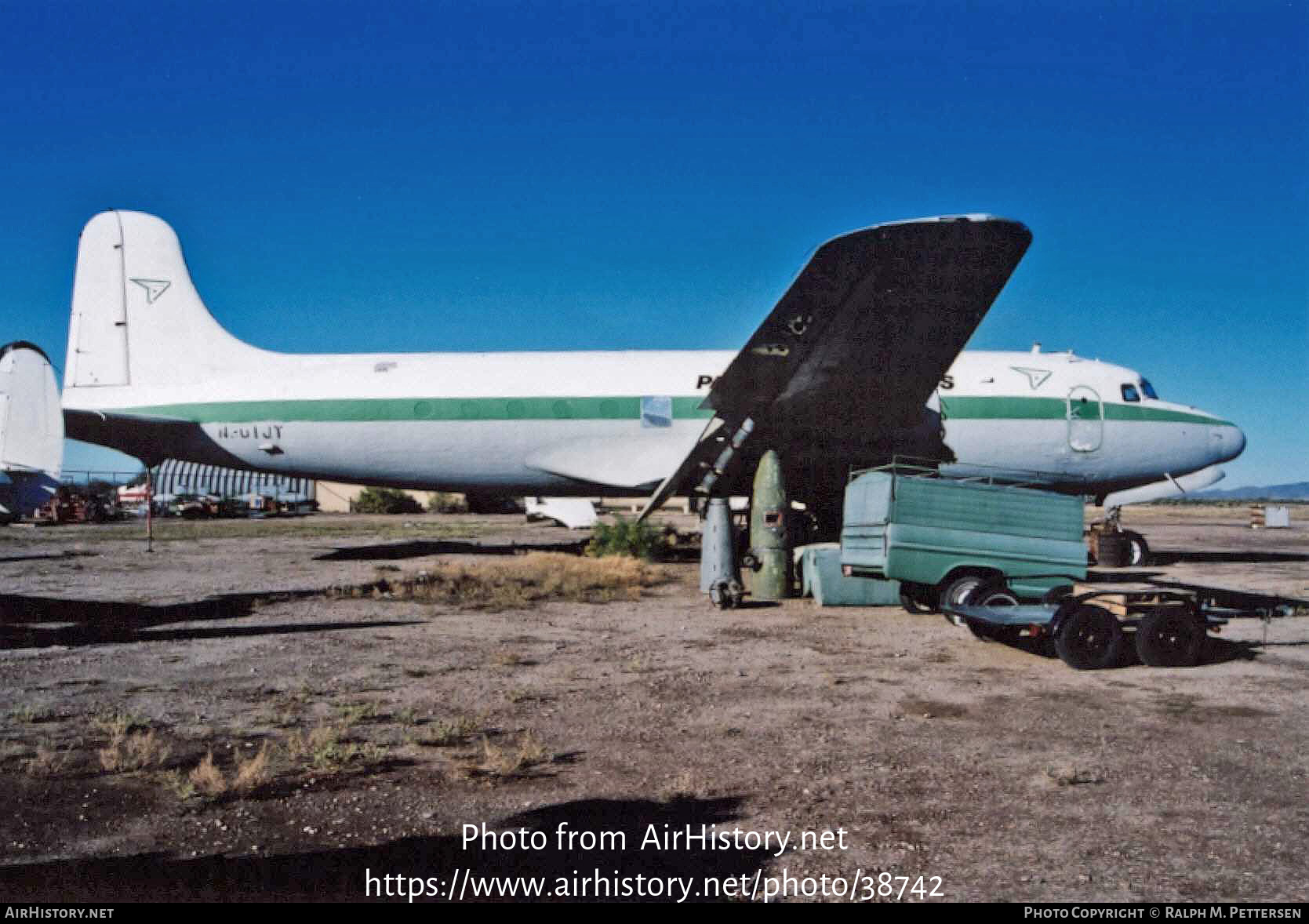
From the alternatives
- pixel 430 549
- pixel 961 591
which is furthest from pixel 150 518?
pixel 961 591

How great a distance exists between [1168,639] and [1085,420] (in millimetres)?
11235

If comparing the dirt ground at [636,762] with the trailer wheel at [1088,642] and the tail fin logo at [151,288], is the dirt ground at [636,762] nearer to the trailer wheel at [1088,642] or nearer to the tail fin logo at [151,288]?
the trailer wheel at [1088,642]

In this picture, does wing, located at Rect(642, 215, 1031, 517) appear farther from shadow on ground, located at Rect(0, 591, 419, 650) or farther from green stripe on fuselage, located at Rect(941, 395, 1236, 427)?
shadow on ground, located at Rect(0, 591, 419, 650)

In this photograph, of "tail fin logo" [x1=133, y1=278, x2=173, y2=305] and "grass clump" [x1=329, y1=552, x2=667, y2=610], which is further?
"tail fin logo" [x1=133, y1=278, x2=173, y2=305]

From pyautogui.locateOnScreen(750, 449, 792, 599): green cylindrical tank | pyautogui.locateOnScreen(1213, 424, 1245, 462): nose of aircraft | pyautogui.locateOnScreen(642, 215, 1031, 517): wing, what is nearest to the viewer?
pyautogui.locateOnScreen(642, 215, 1031, 517): wing

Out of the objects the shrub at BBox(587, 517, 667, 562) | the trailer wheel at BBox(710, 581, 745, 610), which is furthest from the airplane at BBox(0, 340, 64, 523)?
the shrub at BBox(587, 517, 667, 562)

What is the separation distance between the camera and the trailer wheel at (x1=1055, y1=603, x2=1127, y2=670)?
323 inches

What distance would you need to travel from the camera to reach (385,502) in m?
60.5

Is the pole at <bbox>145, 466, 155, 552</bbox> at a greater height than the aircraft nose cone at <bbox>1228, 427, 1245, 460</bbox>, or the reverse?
the aircraft nose cone at <bbox>1228, 427, 1245, 460</bbox>

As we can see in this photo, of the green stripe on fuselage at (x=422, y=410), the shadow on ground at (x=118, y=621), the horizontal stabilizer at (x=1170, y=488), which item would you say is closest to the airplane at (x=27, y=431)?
the shadow on ground at (x=118, y=621)

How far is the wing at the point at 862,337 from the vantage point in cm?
1097

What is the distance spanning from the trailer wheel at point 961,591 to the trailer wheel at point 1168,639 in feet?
5.40

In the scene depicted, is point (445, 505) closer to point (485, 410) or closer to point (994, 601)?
point (485, 410)

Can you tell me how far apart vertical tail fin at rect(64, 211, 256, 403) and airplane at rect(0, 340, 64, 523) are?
29.5 ft
